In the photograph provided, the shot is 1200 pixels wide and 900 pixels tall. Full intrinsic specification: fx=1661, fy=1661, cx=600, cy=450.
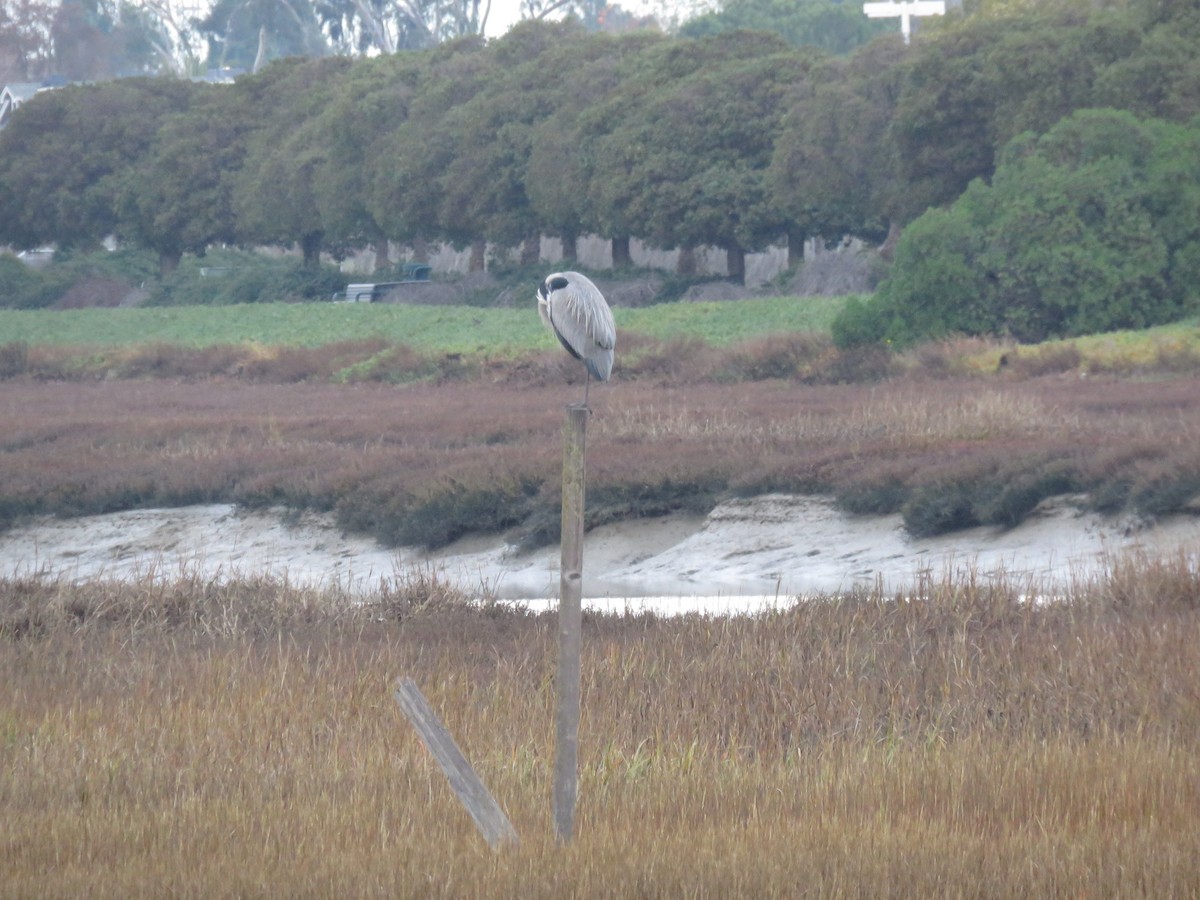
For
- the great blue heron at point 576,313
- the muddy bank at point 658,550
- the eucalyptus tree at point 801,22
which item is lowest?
the muddy bank at point 658,550

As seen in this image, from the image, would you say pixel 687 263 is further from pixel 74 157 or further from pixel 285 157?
pixel 74 157

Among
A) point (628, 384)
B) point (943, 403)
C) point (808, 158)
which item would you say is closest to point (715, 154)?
point (808, 158)

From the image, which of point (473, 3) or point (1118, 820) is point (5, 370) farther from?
point (473, 3)

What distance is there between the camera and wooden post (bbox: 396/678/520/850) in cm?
523

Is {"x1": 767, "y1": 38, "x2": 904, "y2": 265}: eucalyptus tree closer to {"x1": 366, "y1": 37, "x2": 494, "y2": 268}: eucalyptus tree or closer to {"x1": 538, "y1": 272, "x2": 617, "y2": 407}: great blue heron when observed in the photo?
{"x1": 366, "y1": 37, "x2": 494, "y2": 268}: eucalyptus tree

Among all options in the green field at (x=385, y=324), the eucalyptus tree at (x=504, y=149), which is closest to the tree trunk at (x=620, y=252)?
the eucalyptus tree at (x=504, y=149)

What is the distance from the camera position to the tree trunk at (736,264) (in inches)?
1902

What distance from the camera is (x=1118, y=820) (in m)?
5.86

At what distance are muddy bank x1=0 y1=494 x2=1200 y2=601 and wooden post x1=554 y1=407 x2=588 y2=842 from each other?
8.37m

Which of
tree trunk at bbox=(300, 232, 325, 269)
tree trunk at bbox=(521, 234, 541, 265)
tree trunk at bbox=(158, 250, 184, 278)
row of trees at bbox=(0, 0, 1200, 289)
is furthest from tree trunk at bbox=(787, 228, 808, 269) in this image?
tree trunk at bbox=(158, 250, 184, 278)

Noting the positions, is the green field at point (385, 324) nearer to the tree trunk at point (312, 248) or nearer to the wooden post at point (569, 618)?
the tree trunk at point (312, 248)

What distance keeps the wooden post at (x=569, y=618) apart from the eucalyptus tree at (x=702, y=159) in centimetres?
3940

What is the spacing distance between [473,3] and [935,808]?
103 m

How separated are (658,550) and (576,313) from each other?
862 cm
